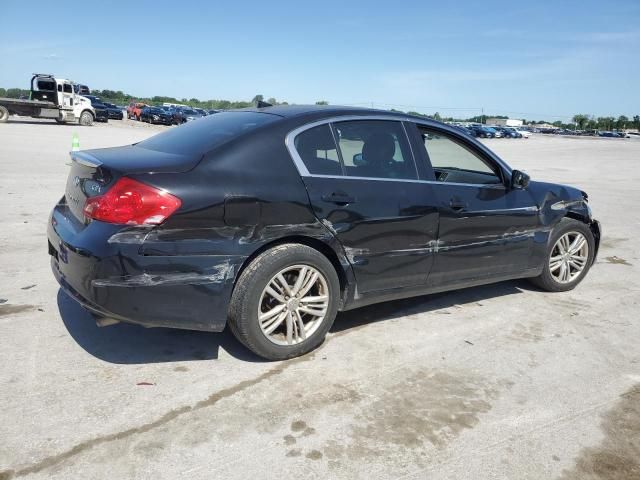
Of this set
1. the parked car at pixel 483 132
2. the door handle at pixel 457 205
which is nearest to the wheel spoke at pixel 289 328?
the door handle at pixel 457 205

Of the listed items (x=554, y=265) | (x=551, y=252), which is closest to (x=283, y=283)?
(x=551, y=252)

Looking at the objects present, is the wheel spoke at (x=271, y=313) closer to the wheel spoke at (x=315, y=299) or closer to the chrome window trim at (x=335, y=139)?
the wheel spoke at (x=315, y=299)

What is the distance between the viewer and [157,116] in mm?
44500

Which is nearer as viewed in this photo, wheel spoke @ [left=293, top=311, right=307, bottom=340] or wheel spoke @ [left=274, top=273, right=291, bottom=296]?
wheel spoke @ [left=274, top=273, right=291, bottom=296]

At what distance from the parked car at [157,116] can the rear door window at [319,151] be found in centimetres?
4290

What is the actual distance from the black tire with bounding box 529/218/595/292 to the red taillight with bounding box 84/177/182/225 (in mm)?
3631

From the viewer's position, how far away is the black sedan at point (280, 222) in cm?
320

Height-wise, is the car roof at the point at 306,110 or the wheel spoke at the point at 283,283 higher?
the car roof at the point at 306,110

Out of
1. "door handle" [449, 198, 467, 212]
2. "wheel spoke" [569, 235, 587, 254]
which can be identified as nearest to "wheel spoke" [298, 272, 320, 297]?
"door handle" [449, 198, 467, 212]

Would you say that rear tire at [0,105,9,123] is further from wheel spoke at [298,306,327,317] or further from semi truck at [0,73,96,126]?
wheel spoke at [298,306,327,317]

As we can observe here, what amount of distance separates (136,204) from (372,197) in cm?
161

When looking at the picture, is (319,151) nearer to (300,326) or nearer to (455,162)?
(300,326)

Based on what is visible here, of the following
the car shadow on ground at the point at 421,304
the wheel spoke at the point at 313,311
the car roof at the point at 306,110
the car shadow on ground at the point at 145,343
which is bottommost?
the car shadow on ground at the point at 145,343

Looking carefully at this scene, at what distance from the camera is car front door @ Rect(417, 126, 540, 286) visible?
434cm
